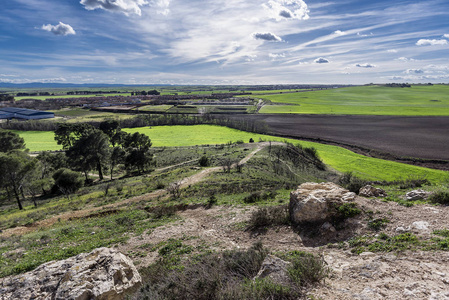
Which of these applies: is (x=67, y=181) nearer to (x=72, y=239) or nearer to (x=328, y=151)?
(x=72, y=239)

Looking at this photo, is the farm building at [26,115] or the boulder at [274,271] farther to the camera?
the farm building at [26,115]

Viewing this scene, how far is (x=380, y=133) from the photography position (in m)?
81.6

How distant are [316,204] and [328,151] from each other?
57.7 m

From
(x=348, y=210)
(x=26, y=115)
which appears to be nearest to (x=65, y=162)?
(x=348, y=210)

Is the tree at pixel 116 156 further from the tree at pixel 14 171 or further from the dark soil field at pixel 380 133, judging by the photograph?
the dark soil field at pixel 380 133

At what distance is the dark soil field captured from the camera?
198ft

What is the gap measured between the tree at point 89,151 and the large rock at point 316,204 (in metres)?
41.3

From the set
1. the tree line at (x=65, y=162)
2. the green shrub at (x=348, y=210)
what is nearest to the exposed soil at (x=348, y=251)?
the green shrub at (x=348, y=210)

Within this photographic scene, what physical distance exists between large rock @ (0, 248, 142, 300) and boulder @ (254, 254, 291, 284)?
15.6ft

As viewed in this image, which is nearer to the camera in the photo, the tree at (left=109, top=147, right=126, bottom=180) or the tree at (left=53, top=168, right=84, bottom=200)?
the tree at (left=53, top=168, right=84, bottom=200)

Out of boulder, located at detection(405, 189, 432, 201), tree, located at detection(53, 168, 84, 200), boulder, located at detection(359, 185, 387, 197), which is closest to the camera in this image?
boulder, located at detection(405, 189, 432, 201)

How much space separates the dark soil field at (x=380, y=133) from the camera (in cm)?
6028

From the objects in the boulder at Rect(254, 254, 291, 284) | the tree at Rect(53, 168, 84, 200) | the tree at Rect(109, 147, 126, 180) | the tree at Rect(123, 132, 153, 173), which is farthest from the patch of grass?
the tree at Rect(109, 147, 126, 180)

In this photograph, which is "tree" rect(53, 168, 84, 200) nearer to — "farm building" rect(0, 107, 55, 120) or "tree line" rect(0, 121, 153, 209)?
"tree line" rect(0, 121, 153, 209)
